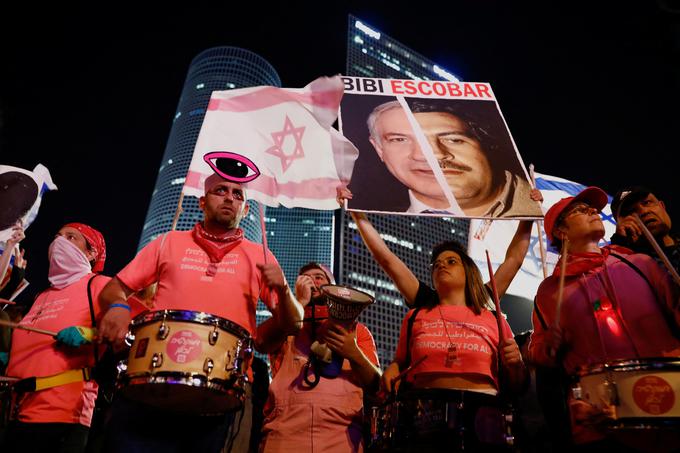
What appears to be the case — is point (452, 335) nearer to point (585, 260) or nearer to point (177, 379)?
point (585, 260)

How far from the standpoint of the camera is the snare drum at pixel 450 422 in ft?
9.05

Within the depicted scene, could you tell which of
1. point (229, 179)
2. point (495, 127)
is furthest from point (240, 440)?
point (495, 127)

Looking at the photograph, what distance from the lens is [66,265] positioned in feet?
15.1

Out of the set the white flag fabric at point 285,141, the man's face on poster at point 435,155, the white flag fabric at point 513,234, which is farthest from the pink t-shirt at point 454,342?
the white flag fabric at point 513,234

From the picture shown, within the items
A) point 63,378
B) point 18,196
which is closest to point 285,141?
point 18,196

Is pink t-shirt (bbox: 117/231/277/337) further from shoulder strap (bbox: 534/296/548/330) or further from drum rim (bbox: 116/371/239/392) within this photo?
shoulder strap (bbox: 534/296/548/330)

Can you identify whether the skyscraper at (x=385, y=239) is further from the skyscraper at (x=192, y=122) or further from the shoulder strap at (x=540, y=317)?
the shoulder strap at (x=540, y=317)

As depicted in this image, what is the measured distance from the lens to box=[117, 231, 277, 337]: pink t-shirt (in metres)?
3.37

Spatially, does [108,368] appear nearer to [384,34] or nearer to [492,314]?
[492,314]

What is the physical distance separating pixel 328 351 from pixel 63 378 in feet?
7.12

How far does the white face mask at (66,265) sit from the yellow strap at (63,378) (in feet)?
3.33

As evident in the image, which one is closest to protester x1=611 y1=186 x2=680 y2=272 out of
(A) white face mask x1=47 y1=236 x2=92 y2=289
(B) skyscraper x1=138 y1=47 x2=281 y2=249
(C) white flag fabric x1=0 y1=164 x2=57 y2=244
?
(A) white face mask x1=47 y1=236 x2=92 y2=289

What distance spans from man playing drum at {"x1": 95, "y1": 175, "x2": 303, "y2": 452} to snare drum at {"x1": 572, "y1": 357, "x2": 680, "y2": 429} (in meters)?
1.98

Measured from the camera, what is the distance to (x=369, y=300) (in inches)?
137
